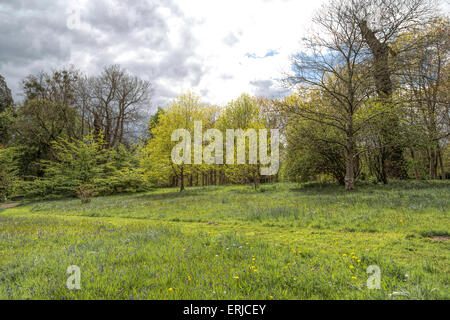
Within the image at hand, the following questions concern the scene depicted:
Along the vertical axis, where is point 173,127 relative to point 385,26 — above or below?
below

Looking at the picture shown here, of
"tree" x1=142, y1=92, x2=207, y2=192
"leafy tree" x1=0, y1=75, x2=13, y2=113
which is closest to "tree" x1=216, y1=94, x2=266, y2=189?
"tree" x1=142, y1=92, x2=207, y2=192

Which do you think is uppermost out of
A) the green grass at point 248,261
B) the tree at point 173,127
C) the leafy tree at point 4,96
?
the leafy tree at point 4,96

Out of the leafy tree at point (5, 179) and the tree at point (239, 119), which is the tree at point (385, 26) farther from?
the leafy tree at point (5, 179)

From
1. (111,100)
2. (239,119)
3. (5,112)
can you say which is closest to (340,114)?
(239,119)

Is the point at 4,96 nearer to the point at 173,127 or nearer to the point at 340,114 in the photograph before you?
the point at 173,127

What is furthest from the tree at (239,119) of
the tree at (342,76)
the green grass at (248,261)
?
the green grass at (248,261)

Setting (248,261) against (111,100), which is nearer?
(248,261)

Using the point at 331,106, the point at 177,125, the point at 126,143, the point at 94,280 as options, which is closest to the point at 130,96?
the point at 126,143

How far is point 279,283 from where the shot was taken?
11.0ft

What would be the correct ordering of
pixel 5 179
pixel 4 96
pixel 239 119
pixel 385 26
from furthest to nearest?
pixel 4 96 → pixel 239 119 → pixel 5 179 → pixel 385 26

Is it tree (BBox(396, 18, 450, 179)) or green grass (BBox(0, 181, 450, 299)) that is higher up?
tree (BBox(396, 18, 450, 179))

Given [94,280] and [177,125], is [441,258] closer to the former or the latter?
[94,280]

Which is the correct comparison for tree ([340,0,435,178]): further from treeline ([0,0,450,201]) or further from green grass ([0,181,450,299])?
green grass ([0,181,450,299])
